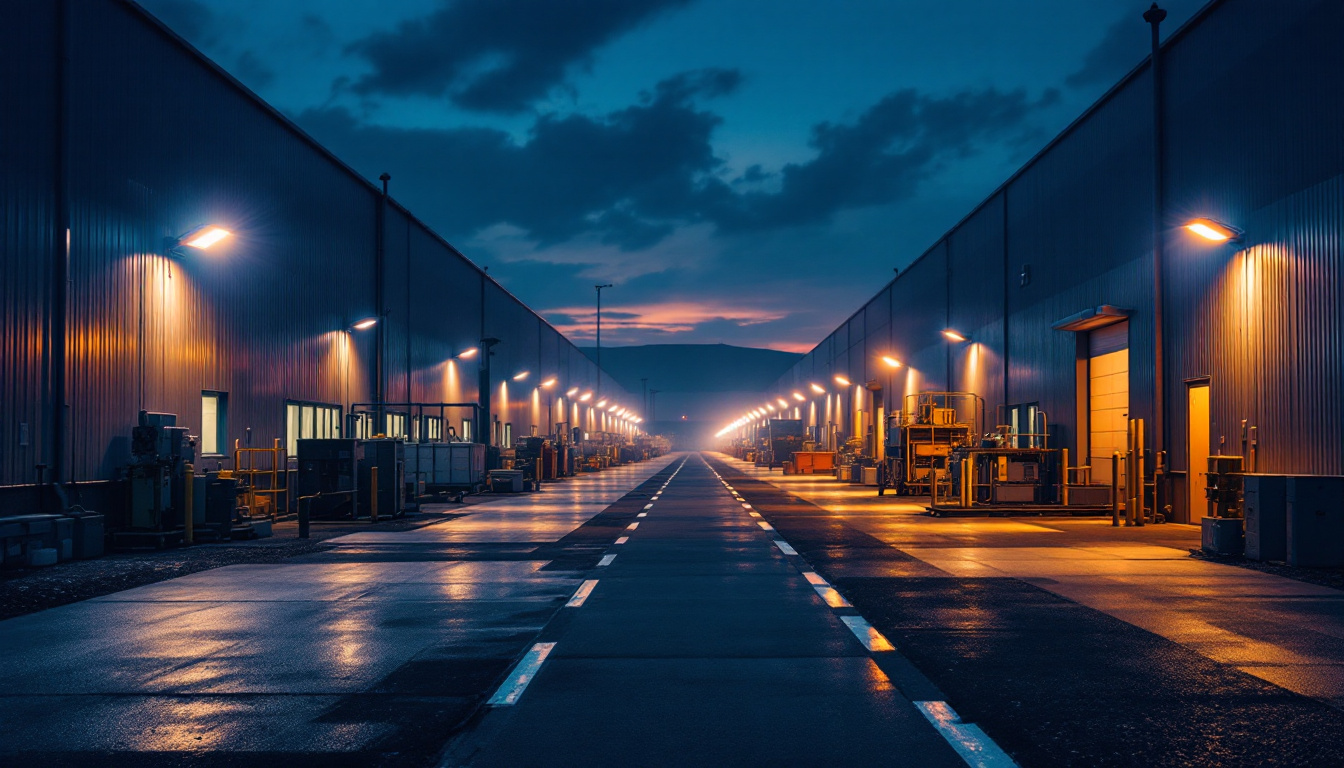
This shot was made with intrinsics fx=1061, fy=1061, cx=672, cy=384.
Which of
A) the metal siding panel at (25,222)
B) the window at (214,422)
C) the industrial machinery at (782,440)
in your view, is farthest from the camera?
the industrial machinery at (782,440)

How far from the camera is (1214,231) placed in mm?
19656

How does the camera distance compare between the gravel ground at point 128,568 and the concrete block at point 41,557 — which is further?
the concrete block at point 41,557

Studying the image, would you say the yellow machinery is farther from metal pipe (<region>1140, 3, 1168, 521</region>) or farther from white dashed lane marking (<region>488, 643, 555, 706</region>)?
metal pipe (<region>1140, 3, 1168, 521</region>)

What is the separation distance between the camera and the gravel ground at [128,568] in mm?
11508

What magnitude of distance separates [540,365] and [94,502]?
55.4 m

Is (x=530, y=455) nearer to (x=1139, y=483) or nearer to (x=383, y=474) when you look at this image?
(x=383, y=474)

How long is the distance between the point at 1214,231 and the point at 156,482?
1929cm

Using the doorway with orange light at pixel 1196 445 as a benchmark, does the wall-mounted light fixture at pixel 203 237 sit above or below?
above

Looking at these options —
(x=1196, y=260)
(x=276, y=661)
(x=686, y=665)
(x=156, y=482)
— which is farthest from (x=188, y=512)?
(x=1196, y=260)

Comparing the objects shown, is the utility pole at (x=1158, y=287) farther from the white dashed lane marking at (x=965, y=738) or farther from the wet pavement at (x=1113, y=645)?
the white dashed lane marking at (x=965, y=738)

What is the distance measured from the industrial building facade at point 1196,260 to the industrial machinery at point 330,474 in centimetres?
1797

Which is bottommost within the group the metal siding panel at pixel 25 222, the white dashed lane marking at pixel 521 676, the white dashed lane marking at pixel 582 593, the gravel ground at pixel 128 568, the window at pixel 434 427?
the gravel ground at pixel 128 568

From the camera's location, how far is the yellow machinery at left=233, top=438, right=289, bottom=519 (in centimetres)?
2239

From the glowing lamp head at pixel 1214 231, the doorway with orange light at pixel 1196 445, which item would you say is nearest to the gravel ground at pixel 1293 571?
the glowing lamp head at pixel 1214 231
